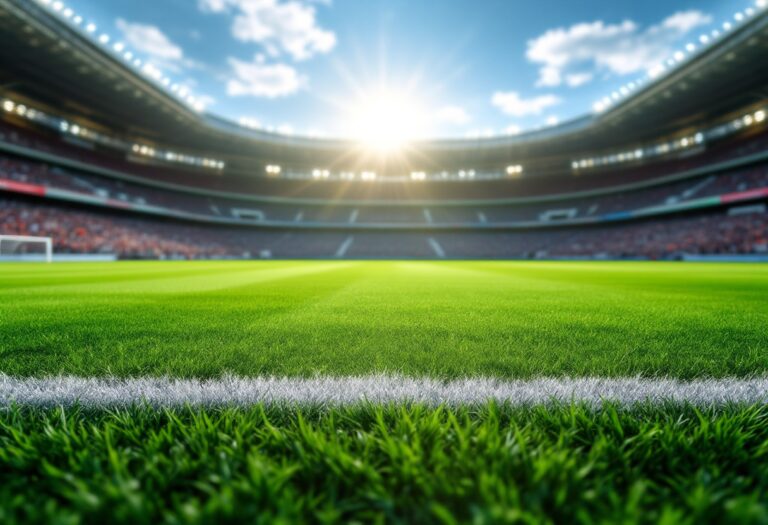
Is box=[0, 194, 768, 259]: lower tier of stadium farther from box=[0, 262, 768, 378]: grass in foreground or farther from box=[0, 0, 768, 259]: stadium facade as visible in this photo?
box=[0, 262, 768, 378]: grass in foreground

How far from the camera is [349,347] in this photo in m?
2.00

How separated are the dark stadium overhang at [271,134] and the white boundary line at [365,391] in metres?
24.8

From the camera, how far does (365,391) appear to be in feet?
4.24

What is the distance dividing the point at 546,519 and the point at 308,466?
0.48 meters

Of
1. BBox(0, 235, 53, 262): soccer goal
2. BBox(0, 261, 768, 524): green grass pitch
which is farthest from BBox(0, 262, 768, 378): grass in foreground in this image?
BBox(0, 235, 53, 262): soccer goal

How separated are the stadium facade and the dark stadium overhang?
0.14 m

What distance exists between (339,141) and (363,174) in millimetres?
8200

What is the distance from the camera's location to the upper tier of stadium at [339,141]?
20.0 meters

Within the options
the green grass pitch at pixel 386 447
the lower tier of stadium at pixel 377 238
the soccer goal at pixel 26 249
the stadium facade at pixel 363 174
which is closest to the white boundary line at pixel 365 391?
the green grass pitch at pixel 386 447

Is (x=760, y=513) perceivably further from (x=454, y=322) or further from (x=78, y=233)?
(x=78, y=233)

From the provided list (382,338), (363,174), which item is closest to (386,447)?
(382,338)

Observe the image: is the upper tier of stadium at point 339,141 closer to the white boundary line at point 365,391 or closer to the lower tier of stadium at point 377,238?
the lower tier of stadium at point 377,238

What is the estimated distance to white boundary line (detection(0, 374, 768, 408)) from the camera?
1.20 meters

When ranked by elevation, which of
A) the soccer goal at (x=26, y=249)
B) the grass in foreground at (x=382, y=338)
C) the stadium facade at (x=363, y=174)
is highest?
the stadium facade at (x=363, y=174)
